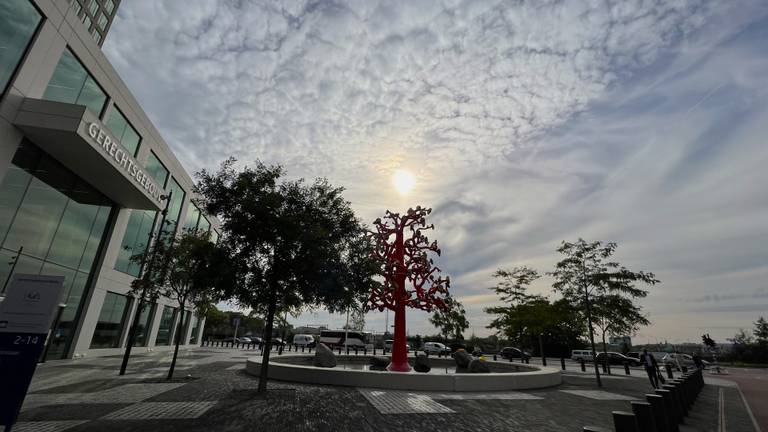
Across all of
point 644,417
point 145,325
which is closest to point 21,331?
point 644,417

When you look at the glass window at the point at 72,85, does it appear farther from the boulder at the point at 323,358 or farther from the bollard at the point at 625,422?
the bollard at the point at 625,422

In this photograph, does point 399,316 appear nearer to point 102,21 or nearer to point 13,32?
point 13,32

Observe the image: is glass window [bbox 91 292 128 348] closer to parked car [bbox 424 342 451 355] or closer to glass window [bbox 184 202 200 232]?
glass window [bbox 184 202 200 232]

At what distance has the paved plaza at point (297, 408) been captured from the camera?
24.1 feet

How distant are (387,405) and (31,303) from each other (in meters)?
8.43

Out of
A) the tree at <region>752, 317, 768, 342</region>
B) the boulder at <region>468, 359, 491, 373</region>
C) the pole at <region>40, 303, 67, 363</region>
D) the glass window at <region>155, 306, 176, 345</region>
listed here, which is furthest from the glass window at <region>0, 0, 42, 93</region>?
the tree at <region>752, 317, 768, 342</region>

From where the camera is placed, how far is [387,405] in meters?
9.66

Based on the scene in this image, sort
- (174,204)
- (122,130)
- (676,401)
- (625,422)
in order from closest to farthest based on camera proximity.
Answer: (625,422), (676,401), (122,130), (174,204)

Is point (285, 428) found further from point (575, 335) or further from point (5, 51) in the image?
point (575, 335)

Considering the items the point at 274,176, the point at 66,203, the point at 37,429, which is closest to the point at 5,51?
the point at 66,203

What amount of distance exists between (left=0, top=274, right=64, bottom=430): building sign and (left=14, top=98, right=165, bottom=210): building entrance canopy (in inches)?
485

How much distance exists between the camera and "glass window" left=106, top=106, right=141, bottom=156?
65.4 ft

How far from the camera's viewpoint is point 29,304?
5.88 meters

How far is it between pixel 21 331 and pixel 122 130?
2002 centimetres
